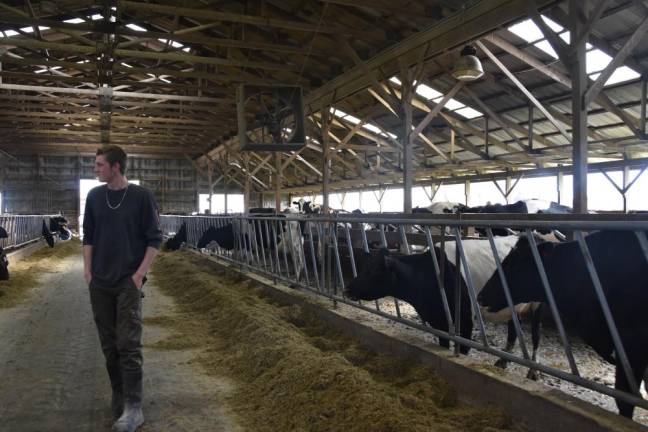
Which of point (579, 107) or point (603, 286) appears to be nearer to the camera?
point (603, 286)

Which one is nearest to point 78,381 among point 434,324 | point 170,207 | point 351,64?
point 434,324

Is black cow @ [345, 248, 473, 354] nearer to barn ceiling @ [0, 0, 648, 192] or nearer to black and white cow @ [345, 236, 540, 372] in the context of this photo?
black and white cow @ [345, 236, 540, 372]

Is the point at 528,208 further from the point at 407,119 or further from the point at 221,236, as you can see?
the point at 221,236

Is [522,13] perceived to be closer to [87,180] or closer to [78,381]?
[78,381]

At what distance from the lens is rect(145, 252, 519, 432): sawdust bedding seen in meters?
3.13

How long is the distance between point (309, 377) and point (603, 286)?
2068 mm

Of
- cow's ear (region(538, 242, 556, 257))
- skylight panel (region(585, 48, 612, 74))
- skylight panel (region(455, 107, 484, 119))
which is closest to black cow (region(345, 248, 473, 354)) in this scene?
cow's ear (region(538, 242, 556, 257))

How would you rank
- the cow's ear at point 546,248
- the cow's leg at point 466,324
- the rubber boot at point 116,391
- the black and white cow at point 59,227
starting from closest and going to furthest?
1. the rubber boot at point 116,391
2. the cow's ear at point 546,248
3. the cow's leg at point 466,324
4. the black and white cow at point 59,227

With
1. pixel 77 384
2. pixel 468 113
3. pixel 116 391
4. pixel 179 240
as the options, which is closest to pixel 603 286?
pixel 116 391

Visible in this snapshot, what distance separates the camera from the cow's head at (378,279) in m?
5.04

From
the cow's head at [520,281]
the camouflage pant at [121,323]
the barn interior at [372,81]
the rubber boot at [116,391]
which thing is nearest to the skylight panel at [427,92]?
the barn interior at [372,81]

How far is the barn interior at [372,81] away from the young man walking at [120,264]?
0.75 meters

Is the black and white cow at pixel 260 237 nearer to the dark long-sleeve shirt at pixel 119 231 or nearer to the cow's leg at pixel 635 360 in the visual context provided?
the dark long-sleeve shirt at pixel 119 231

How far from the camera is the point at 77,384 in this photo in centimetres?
411
